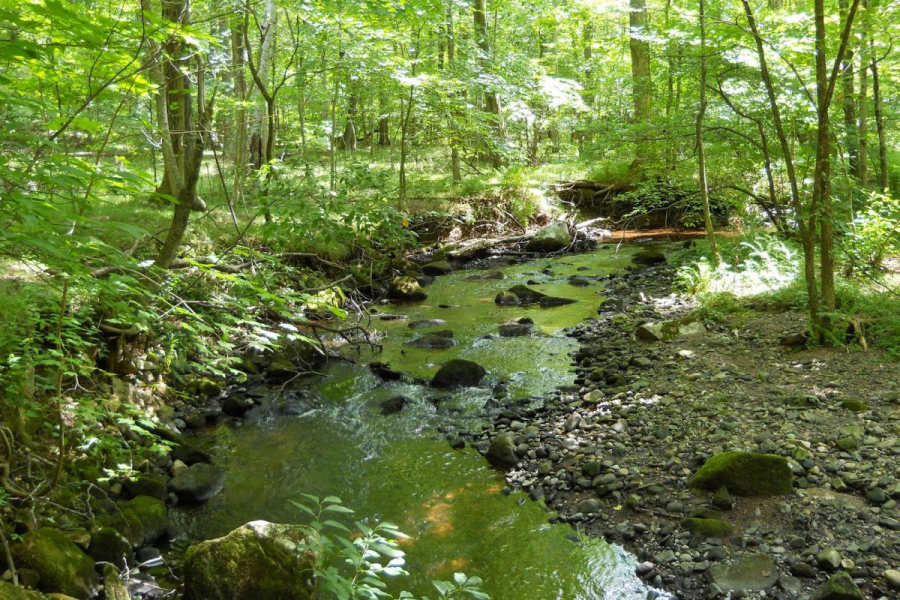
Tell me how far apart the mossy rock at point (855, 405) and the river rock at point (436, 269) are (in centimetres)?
949

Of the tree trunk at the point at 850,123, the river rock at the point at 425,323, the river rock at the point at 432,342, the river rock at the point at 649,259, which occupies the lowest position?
the river rock at the point at 432,342

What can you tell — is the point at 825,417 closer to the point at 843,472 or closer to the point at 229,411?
the point at 843,472

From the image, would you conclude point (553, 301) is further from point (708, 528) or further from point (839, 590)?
point (839, 590)

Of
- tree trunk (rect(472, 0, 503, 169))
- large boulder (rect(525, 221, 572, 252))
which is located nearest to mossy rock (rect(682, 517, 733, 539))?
large boulder (rect(525, 221, 572, 252))

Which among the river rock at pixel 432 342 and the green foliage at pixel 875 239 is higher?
the green foliage at pixel 875 239

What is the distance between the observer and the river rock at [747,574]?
3537 millimetres

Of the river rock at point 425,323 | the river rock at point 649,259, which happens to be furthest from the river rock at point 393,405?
the river rock at point 649,259

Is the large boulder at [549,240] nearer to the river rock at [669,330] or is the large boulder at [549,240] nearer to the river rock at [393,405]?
the river rock at [669,330]

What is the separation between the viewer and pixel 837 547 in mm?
3648

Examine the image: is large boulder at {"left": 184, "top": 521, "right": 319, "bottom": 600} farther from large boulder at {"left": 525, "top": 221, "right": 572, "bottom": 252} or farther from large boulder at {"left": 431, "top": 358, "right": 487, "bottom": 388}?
large boulder at {"left": 525, "top": 221, "right": 572, "bottom": 252}

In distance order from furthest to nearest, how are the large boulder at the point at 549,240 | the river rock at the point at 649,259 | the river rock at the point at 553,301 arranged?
the large boulder at the point at 549,240 < the river rock at the point at 649,259 < the river rock at the point at 553,301

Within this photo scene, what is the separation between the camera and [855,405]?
5.11 metres

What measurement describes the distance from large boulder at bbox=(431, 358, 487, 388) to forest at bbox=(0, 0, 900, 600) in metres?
0.04

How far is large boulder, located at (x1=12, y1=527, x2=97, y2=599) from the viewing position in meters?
3.49
